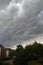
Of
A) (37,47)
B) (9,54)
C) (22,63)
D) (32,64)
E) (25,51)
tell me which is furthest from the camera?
(9,54)

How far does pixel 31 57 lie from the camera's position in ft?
173

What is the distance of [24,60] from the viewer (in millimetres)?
51406

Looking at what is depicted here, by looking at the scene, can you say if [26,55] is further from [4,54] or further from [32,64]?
[4,54]

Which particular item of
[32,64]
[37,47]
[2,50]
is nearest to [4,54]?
[2,50]

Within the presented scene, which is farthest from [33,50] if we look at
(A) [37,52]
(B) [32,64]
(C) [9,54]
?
(C) [9,54]

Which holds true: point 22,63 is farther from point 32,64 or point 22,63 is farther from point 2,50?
point 2,50

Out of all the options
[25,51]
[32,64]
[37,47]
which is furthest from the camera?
[37,47]

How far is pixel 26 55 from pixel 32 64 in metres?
8.64

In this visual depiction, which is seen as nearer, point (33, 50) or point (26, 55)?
point (26, 55)

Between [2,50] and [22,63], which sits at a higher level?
[2,50]

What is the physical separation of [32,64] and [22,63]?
22.1ft

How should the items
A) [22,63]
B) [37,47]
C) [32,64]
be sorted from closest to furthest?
[32,64] → [22,63] → [37,47]

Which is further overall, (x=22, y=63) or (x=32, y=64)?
(x=22, y=63)

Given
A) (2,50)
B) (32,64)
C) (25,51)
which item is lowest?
(32,64)
